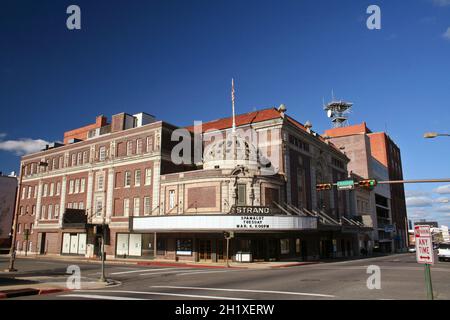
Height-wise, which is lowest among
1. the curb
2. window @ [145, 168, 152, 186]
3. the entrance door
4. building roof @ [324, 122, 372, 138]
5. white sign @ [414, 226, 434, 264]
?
the curb

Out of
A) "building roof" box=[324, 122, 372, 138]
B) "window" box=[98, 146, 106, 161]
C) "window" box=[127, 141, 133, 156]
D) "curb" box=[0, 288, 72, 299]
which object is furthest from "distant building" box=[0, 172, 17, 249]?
"building roof" box=[324, 122, 372, 138]

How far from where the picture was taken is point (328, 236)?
54.6 meters

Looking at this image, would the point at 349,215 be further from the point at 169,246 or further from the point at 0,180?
the point at 0,180

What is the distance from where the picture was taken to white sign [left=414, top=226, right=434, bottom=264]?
11562 millimetres

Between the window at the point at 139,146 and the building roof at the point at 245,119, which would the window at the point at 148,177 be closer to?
the window at the point at 139,146

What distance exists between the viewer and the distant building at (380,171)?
87688 mm

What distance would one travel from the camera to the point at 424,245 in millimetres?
11914

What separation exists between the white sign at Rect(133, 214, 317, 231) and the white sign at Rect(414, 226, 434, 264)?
24.6 m

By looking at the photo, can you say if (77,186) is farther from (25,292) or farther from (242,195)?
(25,292)

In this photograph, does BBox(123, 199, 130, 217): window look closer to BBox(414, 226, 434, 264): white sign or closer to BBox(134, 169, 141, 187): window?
BBox(134, 169, 141, 187): window

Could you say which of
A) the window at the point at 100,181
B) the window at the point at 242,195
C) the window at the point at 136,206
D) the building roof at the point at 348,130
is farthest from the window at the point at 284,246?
the building roof at the point at 348,130

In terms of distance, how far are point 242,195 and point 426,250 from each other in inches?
1163
